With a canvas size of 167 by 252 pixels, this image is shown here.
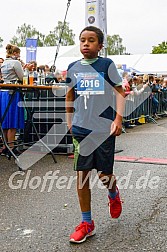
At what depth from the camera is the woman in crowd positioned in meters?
7.26

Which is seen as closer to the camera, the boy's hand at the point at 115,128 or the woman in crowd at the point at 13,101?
the boy's hand at the point at 115,128

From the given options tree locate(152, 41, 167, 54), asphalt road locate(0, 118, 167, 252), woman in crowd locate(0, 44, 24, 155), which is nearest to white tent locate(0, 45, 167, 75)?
woman in crowd locate(0, 44, 24, 155)

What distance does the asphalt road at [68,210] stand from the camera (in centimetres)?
357

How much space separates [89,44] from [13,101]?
12.6ft

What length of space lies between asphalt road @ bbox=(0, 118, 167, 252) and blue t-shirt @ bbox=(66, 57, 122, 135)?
0.94m

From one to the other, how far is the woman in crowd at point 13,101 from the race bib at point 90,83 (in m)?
3.66

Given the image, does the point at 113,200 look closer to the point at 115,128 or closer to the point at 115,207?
the point at 115,207

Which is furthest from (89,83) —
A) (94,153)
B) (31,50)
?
(31,50)

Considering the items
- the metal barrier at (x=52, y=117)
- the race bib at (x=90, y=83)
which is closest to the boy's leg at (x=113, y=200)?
the race bib at (x=90, y=83)

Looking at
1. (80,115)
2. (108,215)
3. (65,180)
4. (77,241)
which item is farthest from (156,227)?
(65,180)

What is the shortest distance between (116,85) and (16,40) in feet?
305

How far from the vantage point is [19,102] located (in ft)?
24.3

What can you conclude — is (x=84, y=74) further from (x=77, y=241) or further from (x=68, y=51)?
(x=68, y=51)

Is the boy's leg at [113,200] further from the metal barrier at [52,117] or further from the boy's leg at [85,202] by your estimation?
the metal barrier at [52,117]
